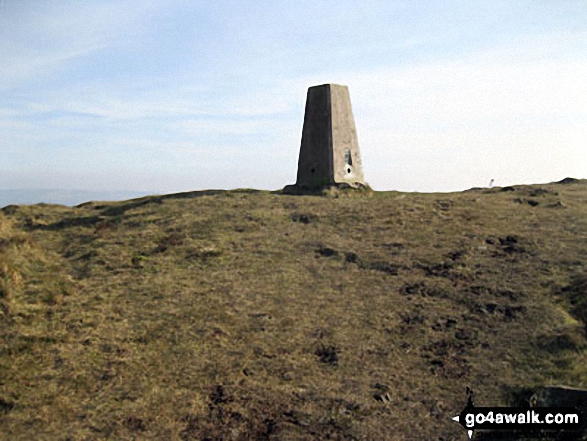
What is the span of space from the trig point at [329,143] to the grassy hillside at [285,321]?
4.93 m

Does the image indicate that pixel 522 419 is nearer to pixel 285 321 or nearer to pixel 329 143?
pixel 285 321

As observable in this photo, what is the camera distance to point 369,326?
49.9 ft

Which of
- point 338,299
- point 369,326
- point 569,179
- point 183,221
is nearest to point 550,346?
point 369,326

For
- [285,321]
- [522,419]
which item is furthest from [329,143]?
[522,419]

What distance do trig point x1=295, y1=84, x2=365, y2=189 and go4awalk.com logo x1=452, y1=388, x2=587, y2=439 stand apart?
1921 cm

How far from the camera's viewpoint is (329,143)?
2959 cm

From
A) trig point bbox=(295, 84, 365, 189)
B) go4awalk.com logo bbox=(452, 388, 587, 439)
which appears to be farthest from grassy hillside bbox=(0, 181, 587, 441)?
trig point bbox=(295, 84, 365, 189)

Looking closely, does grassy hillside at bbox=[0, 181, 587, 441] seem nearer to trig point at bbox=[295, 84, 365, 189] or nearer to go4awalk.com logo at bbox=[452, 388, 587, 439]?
go4awalk.com logo at bbox=[452, 388, 587, 439]

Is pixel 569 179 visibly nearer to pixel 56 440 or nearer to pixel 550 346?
pixel 550 346

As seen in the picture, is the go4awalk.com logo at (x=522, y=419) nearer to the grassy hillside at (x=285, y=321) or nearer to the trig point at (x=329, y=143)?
the grassy hillside at (x=285, y=321)

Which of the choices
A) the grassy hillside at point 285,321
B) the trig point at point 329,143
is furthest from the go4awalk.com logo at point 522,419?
the trig point at point 329,143

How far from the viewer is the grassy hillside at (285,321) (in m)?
11.3

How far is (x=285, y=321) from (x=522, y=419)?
6.98 meters

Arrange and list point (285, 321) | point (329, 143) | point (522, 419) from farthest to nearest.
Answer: point (329, 143)
point (285, 321)
point (522, 419)
